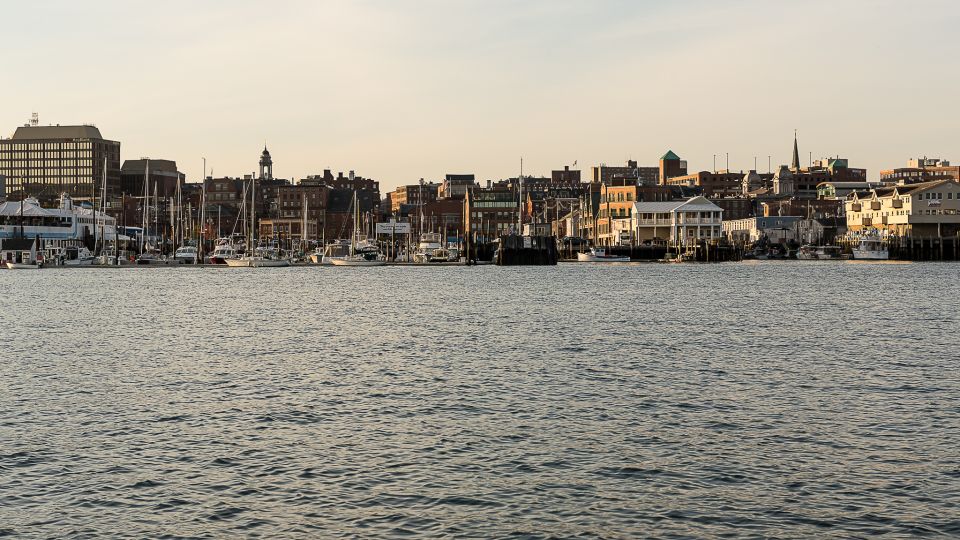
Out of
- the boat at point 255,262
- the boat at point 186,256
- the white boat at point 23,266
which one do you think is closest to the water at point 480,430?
the white boat at point 23,266

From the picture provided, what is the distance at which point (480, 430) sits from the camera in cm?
2875

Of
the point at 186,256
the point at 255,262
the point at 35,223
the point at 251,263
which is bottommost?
the point at 251,263

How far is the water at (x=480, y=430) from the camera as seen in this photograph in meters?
20.7

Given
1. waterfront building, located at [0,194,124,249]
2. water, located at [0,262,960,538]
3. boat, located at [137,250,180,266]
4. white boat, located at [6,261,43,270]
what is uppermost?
waterfront building, located at [0,194,124,249]

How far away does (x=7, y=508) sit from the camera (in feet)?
68.9

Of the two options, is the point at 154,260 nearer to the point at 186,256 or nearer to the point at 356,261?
the point at 186,256

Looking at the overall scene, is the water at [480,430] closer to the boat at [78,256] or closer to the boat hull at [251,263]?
the boat hull at [251,263]

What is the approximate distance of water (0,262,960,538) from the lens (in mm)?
20656

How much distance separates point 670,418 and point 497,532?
474 inches

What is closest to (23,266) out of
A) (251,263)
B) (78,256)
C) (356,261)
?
(78,256)

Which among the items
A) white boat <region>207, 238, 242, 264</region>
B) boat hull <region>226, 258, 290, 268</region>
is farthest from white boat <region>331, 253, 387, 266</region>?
white boat <region>207, 238, 242, 264</region>

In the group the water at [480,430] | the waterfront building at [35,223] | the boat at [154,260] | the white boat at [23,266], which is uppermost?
the waterfront building at [35,223]

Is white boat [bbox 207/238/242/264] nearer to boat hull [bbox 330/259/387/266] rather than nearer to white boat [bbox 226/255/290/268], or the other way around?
white boat [bbox 226/255/290/268]

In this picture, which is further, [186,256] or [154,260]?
[186,256]
